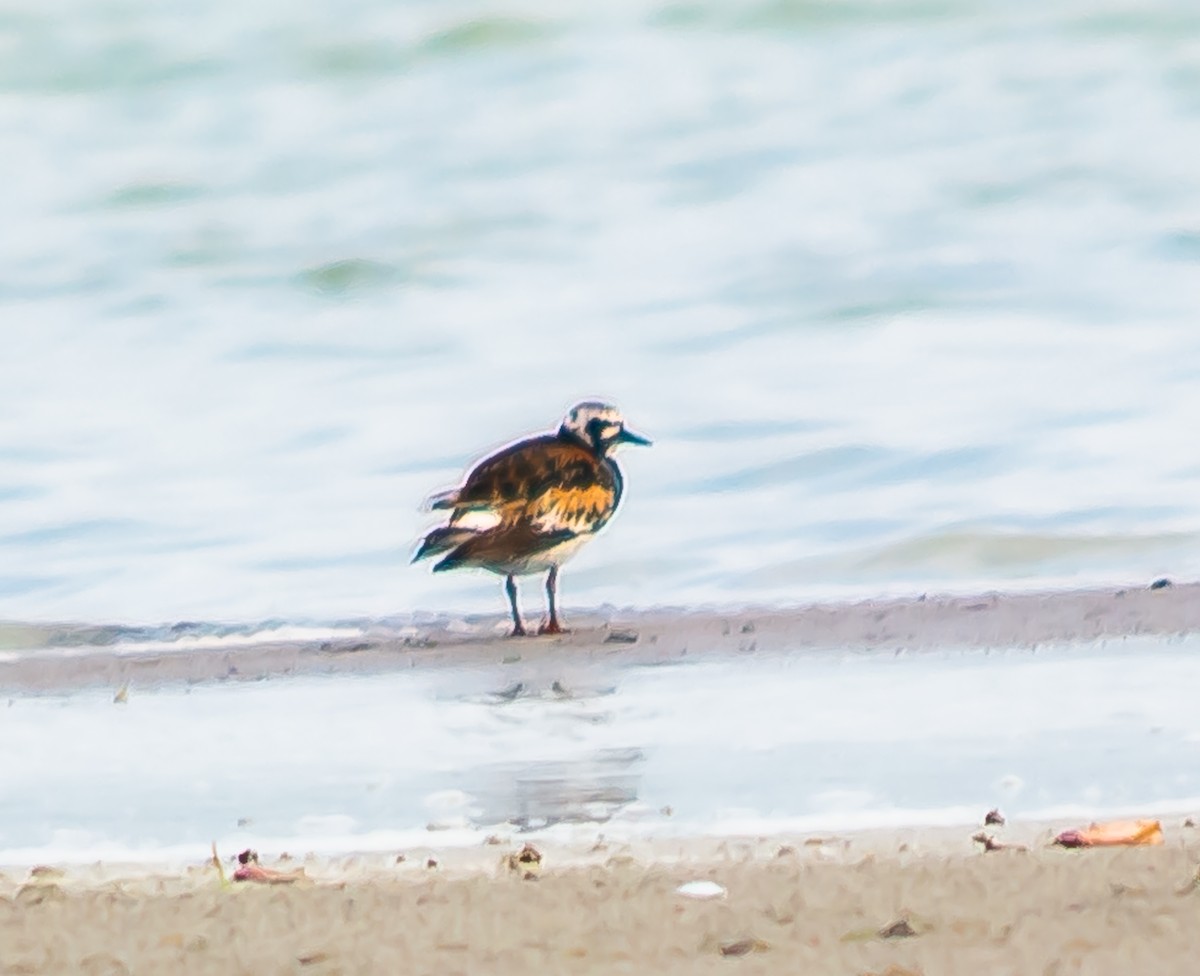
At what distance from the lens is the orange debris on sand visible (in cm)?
347

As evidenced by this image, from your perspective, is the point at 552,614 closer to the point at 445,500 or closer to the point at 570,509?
the point at 570,509

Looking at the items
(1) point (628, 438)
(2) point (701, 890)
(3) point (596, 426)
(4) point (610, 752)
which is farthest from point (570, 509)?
(2) point (701, 890)

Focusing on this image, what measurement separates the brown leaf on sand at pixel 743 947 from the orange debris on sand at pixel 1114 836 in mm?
760

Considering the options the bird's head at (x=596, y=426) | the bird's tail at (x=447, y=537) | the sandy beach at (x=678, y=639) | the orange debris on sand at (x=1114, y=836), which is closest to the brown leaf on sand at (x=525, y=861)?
the orange debris on sand at (x=1114, y=836)

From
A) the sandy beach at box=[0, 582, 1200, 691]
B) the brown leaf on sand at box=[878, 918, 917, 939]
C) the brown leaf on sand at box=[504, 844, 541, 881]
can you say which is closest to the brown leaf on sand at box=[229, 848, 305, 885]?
the brown leaf on sand at box=[504, 844, 541, 881]

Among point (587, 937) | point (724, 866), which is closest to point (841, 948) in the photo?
point (587, 937)

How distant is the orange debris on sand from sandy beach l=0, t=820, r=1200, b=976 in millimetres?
71

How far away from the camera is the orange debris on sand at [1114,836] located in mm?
3467

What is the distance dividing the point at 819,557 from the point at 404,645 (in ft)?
6.08

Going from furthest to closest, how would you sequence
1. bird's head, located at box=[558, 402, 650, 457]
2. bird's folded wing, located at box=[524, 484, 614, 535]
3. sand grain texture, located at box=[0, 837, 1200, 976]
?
bird's head, located at box=[558, 402, 650, 457] < bird's folded wing, located at box=[524, 484, 614, 535] < sand grain texture, located at box=[0, 837, 1200, 976]

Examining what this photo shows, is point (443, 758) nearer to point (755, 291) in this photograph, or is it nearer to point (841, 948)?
point (841, 948)

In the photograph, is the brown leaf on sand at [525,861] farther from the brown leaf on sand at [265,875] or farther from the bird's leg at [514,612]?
the bird's leg at [514,612]

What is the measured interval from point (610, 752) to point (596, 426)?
3051mm

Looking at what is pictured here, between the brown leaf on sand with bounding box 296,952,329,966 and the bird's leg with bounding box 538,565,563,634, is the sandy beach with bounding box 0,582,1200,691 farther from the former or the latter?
the brown leaf on sand with bounding box 296,952,329,966
